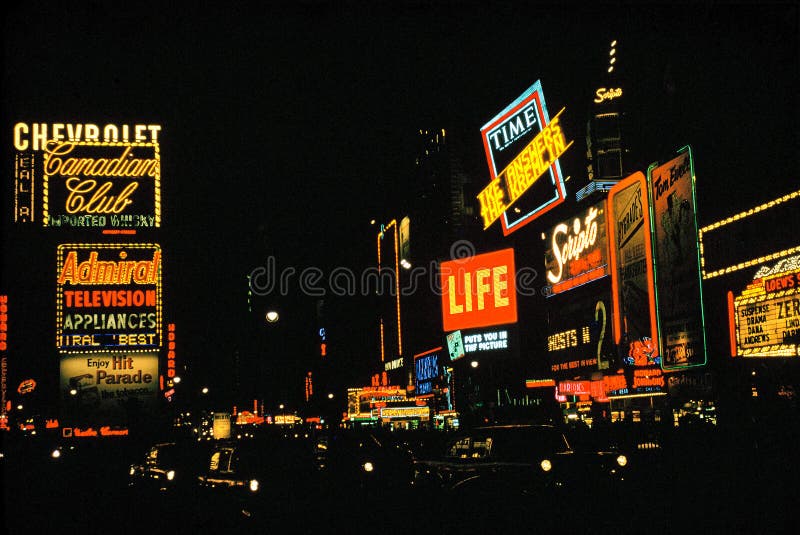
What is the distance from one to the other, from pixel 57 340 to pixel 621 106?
32.4 m

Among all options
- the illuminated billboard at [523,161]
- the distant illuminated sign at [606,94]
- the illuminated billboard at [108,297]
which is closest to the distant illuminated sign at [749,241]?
the illuminated billboard at [523,161]

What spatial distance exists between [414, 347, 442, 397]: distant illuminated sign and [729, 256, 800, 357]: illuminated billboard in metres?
35.8

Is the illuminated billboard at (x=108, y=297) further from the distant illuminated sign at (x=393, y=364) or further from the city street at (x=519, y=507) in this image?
the distant illuminated sign at (x=393, y=364)

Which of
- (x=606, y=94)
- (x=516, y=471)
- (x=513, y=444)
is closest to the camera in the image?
A: (x=516, y=471)

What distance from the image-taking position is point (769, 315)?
21078 millimetres

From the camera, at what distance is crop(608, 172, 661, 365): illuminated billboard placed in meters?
29.0

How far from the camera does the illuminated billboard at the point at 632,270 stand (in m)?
29.0

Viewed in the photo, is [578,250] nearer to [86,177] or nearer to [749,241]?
[749,241]

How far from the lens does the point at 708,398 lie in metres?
27.4

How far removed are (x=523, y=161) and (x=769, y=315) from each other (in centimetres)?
1837

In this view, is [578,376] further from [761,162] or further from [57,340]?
[57,340]

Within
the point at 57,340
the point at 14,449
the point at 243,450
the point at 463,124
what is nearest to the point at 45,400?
the point at 57,340

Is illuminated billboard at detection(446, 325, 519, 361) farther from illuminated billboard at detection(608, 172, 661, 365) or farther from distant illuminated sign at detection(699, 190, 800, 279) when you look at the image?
distant illuminated sign at detection(699, 190, 800, 279)

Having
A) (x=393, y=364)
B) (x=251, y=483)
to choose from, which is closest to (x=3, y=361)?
(x=393, y=364)
